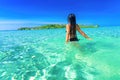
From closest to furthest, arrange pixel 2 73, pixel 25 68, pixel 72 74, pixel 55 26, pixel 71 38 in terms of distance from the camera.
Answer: pixel 72 74
pixel 2 73
pixel 25 68
pixel 71 38
pixel 55 26

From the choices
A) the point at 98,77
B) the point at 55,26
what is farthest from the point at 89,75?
the point at 55,26

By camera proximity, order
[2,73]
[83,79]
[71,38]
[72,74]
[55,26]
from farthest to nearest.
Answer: [55,26], [71,38], [2,73], [72,74], [83,79]

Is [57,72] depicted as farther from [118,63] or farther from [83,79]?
[118,63]

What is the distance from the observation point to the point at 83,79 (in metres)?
4.77

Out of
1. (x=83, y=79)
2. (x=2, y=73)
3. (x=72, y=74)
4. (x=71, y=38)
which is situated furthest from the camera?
(x=71, y=38)

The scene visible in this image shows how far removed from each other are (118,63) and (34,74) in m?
2.79

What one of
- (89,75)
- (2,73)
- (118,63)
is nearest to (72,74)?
(89,75)

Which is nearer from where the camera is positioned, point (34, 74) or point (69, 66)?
point (34, 74)

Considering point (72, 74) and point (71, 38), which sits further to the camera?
point (71, 38)

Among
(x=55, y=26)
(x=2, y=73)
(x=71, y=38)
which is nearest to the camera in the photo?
(x=2, y=73)

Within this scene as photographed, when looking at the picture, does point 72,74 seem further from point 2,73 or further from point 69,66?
→ point 2,73

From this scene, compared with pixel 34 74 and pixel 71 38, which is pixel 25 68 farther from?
pixel 71 38

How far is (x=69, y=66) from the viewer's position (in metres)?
6.23

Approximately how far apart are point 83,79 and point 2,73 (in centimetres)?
268
